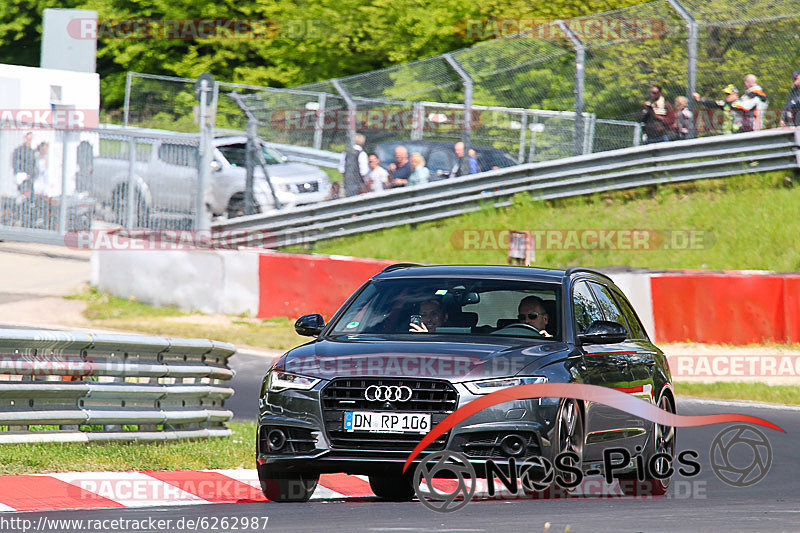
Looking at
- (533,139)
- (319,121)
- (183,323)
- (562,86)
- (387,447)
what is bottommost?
(183,323)

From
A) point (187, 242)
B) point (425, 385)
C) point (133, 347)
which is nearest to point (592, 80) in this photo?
point (187, 242)

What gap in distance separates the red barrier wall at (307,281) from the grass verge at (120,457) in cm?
880

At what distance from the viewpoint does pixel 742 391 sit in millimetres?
15414

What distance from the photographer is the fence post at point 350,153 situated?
2314 centimetres

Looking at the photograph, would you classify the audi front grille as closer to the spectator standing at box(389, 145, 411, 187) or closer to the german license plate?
the german license plate

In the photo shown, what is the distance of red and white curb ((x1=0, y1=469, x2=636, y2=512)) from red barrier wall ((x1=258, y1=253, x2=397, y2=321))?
983cm

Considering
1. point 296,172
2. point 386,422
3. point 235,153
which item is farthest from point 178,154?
point 386,422

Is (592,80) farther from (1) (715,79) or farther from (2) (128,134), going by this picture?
(2) (128,134)

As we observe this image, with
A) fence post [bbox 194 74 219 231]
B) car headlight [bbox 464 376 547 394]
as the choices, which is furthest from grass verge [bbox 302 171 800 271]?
car headlight [bbox 464 376 547 394]

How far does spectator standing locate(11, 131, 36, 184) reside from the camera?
82.2ft

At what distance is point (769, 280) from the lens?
1653 centimetres

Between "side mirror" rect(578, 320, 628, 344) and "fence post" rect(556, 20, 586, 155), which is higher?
"fence post" rect(556, 20, 586, 155)

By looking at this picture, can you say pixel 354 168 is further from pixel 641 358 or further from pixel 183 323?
pixel 641 358

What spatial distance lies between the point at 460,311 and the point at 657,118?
45.5 feet
